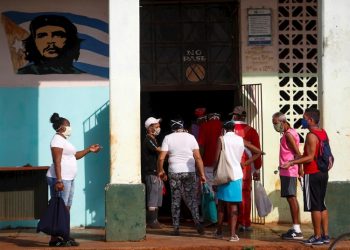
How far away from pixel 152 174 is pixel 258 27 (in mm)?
2993

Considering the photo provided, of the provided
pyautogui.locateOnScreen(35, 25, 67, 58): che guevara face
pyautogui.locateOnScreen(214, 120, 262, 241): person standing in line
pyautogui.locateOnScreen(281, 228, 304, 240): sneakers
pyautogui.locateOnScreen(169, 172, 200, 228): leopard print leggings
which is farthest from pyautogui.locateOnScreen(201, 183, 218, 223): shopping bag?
pyautogui.locateOnScreen(35, 25, 67, 58): che guevara face

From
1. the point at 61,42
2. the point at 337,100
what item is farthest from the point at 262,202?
the point at 61,42

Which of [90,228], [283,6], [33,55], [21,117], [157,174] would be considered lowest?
[90,228]

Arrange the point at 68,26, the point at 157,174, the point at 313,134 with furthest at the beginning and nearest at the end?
the point at 68,26 → the point at 157,174 → the point at 313,134

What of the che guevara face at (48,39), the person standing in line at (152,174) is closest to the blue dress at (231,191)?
the person standing in line at (152,174)

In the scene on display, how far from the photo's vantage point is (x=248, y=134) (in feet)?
36.3

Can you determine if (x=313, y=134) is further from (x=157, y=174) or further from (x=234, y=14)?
(x=234, y=14)

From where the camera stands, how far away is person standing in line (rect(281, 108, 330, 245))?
9586 millimetres

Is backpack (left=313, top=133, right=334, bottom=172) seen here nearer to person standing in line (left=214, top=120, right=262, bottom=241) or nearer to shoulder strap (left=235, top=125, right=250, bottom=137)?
person standing in line (left=214, top=120, right=262, bottom=241)

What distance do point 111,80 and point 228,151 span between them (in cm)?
188

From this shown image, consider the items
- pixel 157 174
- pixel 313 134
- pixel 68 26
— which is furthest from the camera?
pixel 68 26

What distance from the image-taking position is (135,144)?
1012cm

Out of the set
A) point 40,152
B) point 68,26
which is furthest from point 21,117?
point 68,26

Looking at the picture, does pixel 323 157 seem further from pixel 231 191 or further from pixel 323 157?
pixel 231 191
